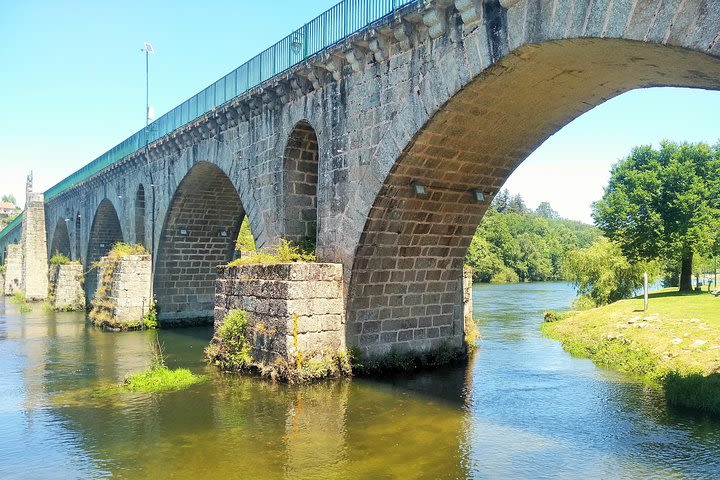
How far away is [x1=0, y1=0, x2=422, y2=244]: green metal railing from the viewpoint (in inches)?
492

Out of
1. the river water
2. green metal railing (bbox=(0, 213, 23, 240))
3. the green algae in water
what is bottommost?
the river water

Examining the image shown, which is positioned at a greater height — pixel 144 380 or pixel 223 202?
pixel 223 202

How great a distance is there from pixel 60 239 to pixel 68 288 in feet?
36.9

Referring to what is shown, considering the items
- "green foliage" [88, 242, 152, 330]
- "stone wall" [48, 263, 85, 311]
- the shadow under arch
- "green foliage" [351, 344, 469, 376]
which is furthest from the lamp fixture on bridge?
"stone wall" [48, 263, 85, 311]

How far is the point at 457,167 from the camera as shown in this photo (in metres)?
12.3

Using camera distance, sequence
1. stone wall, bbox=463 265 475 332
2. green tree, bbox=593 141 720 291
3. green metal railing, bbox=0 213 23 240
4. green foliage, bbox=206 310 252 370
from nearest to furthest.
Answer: green foliage, bbox=206 310 252 370
stone wall, bbox=463 265 475 332
green tree, bbox=593 141 720 291
green metal railing, bbox=0 213 23 240

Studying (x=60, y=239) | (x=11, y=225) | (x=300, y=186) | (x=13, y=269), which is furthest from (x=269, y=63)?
(x=11, y=225)

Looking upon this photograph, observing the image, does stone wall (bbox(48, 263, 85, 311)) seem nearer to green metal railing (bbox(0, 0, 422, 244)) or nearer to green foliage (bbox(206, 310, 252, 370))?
green metal railing (bbox(0, 0, 422, 244))

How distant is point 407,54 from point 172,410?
7528mm

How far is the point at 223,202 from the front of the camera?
23.2 m

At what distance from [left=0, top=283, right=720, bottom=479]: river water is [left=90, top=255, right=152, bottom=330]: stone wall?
8.13 m

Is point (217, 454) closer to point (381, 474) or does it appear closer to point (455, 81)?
point (381, 474)

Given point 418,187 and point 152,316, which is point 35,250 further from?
point 418,187

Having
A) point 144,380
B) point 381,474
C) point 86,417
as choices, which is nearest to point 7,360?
point 144,380
